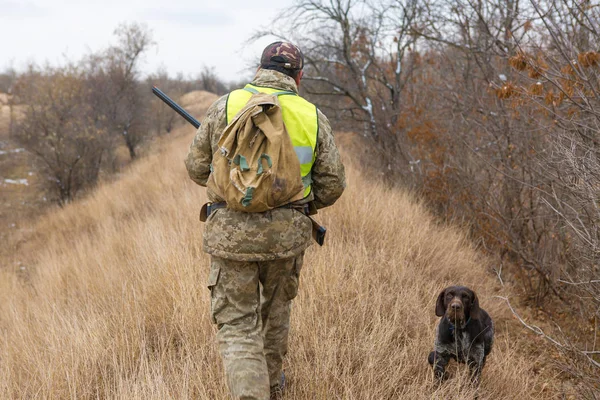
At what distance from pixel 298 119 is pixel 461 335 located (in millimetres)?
1666

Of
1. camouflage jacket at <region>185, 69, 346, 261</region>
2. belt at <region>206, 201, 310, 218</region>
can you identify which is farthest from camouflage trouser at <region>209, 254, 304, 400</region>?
belt at <region>206, 201, 310, 218</region>

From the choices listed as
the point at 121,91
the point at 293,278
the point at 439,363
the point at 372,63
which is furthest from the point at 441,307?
the point at 121,91

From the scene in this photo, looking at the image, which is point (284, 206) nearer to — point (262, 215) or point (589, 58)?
point (262, 215)

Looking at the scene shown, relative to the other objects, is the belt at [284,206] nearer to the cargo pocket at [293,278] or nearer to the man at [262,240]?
the man at [262,240]

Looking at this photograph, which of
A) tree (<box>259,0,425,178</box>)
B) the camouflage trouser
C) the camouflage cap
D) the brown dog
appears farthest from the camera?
tree (<box>259,0,425,178</box>)

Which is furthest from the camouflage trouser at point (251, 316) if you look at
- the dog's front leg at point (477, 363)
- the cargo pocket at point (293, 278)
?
the dog's front leg at point (477, 363)

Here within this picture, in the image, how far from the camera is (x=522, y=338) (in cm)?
426

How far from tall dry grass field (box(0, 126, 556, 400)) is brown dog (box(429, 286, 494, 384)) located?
0.13m

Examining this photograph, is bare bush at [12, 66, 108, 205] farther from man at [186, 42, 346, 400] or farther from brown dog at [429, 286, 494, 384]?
brown dog at [429, 286, 494, 384]

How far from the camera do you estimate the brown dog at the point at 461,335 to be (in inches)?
107

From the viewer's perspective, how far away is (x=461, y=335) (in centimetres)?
275

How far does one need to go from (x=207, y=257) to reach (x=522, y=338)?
3051 mm

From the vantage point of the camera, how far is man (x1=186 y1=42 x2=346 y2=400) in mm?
2119

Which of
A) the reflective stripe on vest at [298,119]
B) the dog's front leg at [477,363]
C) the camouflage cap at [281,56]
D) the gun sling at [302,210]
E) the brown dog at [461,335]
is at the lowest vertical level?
the dog's front leg at [477,363]
